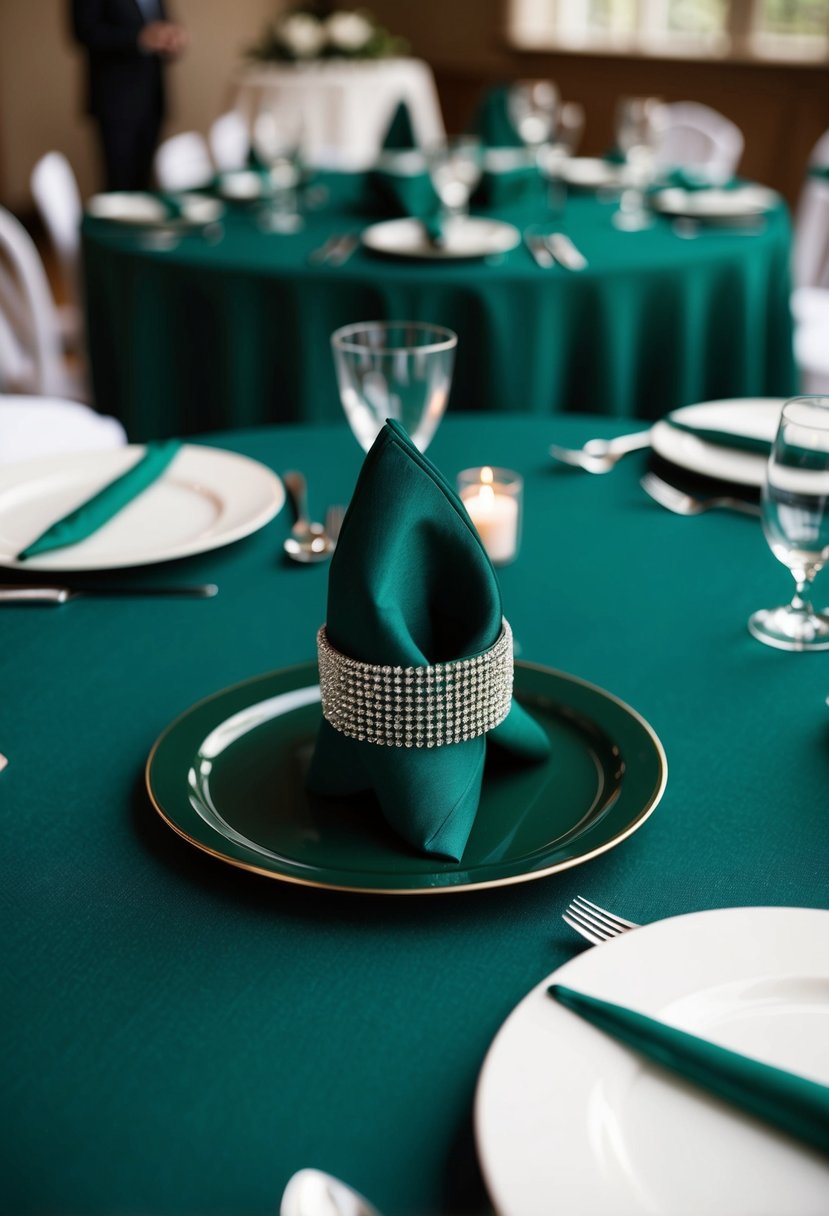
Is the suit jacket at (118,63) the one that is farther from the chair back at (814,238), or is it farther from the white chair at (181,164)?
the chair back at (814,238)

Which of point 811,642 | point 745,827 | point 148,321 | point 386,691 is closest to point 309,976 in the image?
point 386,691

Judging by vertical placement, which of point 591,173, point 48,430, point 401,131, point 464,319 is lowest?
point 48,430

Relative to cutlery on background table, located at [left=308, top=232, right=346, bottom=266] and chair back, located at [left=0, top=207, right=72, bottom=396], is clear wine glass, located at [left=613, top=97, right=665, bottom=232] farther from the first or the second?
chair back, located at [left=0, top=207, right=72, bottom=396]

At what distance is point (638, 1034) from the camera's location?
1.72 ft

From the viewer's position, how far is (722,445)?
1.33 m

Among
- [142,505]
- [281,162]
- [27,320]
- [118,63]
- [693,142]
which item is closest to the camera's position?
[142,505]

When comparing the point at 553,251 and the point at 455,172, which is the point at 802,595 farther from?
the point at 455,172

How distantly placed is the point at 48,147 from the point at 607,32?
394 centimetres

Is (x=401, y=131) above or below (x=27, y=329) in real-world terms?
above

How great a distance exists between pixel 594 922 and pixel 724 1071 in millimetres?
133

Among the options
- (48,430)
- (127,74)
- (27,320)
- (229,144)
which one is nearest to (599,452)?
(48,430)

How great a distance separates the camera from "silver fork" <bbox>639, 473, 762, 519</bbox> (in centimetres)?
122

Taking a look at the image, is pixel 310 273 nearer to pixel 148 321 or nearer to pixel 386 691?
pixel 148 321

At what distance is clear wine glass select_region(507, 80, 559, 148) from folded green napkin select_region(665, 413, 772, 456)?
2601 mm
